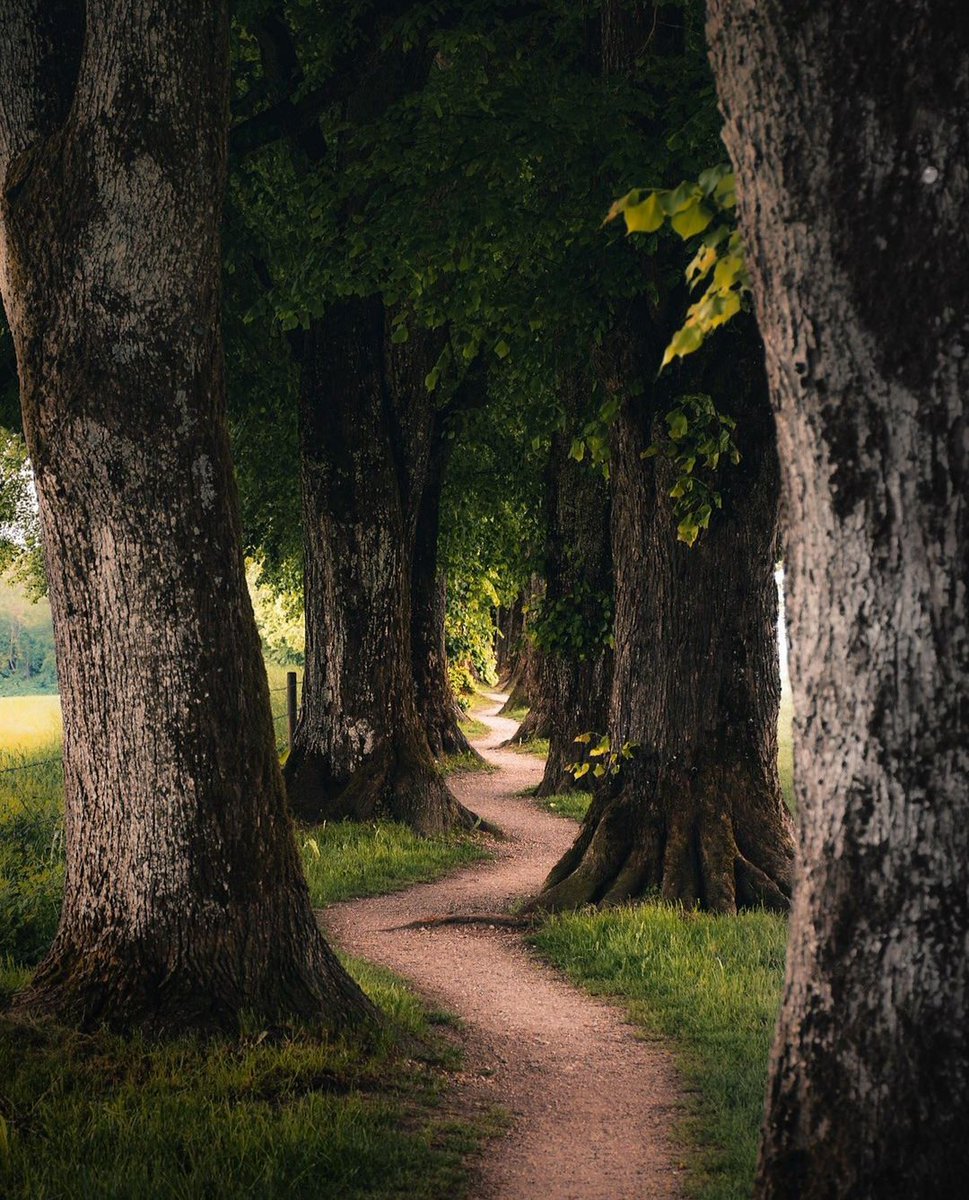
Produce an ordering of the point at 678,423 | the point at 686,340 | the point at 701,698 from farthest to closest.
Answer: the point at 701,698, the point at 678,423, the point at 686,340

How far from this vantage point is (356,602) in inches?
534

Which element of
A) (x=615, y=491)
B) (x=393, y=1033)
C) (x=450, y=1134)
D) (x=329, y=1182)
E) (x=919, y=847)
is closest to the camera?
(x=919, y=847)

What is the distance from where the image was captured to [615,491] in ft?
34.6

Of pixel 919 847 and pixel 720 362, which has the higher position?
pixel 720 362

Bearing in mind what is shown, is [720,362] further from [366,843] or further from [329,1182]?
[329,1182]

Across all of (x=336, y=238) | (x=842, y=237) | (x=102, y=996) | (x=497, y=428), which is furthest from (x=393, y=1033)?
(x=497, y=428)

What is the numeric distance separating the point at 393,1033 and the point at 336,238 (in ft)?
24.1

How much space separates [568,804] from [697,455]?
819cm

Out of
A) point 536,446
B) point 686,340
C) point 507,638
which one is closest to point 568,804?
point 536,446

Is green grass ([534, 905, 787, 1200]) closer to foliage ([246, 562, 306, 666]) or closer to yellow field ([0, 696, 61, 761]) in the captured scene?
yellow field ([0, 696, 61, 761])

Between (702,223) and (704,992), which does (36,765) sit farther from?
(702,223)

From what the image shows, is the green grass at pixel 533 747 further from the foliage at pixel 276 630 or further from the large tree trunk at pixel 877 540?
the large tree trunk at pixel 877 540

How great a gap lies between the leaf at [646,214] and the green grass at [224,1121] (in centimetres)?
351

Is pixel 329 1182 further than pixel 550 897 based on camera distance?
No
